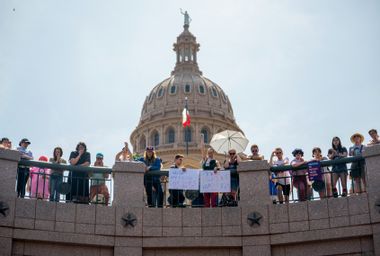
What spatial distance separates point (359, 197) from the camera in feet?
52.4

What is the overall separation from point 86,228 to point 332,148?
19.8ft

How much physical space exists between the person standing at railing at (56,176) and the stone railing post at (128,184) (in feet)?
4.28

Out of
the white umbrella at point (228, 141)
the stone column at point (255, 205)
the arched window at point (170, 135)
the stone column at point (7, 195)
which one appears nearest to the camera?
the stone column at point (7, 195)

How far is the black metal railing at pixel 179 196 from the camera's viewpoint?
17.2m

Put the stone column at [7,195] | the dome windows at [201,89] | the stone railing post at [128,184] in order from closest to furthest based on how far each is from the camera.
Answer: the stone column at [7,195], the stone railing post at [128,184], the dome windows at [201,89]

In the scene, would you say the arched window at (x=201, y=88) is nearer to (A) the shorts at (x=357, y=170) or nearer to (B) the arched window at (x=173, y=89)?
(B) the arched window at (x=173, y=89)

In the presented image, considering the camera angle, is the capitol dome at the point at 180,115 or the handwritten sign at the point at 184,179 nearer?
the handwritten sign at the point at 184,179

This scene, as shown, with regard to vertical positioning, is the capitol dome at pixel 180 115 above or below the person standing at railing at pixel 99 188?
above

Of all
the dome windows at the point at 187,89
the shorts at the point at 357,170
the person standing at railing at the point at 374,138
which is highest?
the dome windows at the point at 187,89

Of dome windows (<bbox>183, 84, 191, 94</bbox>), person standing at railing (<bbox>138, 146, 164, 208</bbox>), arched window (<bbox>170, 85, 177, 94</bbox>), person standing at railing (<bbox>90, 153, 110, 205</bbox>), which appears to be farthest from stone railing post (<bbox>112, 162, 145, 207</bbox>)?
arched window (<bbox>170, 85, 177, 94</bbox>)

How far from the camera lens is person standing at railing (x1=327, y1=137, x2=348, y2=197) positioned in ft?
55.4

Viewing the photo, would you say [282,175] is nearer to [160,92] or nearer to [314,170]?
[314,170]

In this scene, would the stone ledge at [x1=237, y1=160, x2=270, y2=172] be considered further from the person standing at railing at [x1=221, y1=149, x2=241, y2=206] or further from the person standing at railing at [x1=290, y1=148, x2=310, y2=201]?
the person standing at railing at [x1=290, y1=148, x2=310, y2=201]

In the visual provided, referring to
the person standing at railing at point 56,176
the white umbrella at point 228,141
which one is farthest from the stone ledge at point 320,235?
the white umbrella at point 228,141
